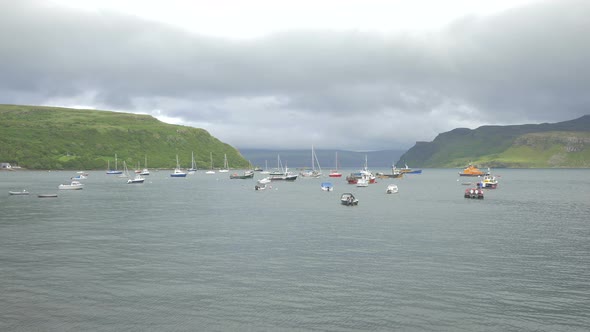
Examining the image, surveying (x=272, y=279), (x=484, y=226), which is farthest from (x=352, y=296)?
(x=484, y=226)

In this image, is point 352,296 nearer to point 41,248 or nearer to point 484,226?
point 41,248

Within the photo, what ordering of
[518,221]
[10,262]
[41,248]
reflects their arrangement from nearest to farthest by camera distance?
1. [10,262]
2. [41,248]
3. [518,221]

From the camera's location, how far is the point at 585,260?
55781 mm

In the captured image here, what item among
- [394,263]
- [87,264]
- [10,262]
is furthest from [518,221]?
[10,262]

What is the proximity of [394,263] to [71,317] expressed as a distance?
3399 centimetres

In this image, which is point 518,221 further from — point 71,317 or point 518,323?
point 71,317

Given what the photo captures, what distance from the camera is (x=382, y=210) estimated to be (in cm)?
11700

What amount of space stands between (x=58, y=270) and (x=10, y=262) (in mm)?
8408

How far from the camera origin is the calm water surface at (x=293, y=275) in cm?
3484

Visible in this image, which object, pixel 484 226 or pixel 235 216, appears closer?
pixel 484 226

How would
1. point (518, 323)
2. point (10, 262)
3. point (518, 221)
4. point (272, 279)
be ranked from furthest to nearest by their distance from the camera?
point (518, 221) → point (10, 262) → point (272, 279) → point (518, 323)

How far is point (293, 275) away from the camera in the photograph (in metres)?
48.0

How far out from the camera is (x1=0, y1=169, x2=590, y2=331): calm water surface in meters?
34.8

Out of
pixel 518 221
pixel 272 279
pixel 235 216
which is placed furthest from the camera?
pixel 235 216
